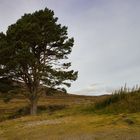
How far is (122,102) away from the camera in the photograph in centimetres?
2195

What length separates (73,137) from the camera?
13.7 meters

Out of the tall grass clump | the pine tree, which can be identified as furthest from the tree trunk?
the tall grass clump

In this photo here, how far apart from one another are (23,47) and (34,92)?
246 inches

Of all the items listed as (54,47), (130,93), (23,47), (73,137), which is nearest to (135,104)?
(130,93)

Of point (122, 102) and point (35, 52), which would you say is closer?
point (122, 102)

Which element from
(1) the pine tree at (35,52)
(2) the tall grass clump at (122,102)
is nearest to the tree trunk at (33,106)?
(1) the pine tree at (35,52)

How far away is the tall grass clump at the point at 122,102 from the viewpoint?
68.9 ft

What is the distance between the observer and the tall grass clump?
68.9 ft

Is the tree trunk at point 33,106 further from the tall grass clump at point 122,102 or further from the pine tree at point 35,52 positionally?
the tall grass clump at point 122,102

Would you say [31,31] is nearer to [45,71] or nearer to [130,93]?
[45,71]

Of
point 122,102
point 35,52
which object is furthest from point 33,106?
point 122,102

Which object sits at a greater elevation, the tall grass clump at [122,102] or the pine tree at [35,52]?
the pine tree at [35,52]

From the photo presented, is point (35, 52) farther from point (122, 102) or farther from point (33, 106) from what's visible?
point (122, 102)

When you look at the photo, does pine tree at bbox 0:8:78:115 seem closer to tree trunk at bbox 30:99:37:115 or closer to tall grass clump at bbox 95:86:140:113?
tree trunk at bbox 30:99:37:115
